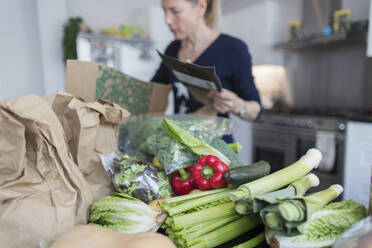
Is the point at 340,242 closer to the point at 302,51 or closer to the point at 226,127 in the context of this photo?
the point at 226,127

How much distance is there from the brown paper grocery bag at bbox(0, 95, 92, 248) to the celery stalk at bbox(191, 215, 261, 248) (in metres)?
0.28

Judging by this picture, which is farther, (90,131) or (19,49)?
(19,49)

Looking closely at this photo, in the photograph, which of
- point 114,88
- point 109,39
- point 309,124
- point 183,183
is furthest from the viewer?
point 109,39

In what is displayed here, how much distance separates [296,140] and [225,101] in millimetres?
1756

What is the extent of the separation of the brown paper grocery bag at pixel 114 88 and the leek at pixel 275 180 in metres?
0.59

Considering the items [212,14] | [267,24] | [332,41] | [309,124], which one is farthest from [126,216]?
[267,24]

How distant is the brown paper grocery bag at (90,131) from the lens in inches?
24.0

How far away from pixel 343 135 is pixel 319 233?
208 centimetres

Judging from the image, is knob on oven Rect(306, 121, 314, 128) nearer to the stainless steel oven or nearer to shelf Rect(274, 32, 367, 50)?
the stainless steel oven

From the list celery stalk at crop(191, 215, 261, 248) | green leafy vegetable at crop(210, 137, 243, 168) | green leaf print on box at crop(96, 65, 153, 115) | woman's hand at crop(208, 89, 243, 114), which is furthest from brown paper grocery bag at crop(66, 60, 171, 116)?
celery stalk at crop(191, 215, 261, 248)

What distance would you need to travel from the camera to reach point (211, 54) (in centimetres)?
127

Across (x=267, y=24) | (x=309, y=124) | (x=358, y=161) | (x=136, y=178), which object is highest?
(x=267, y=24)

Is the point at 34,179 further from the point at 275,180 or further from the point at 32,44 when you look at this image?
the point at 32,44

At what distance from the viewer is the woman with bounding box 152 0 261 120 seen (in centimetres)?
115
